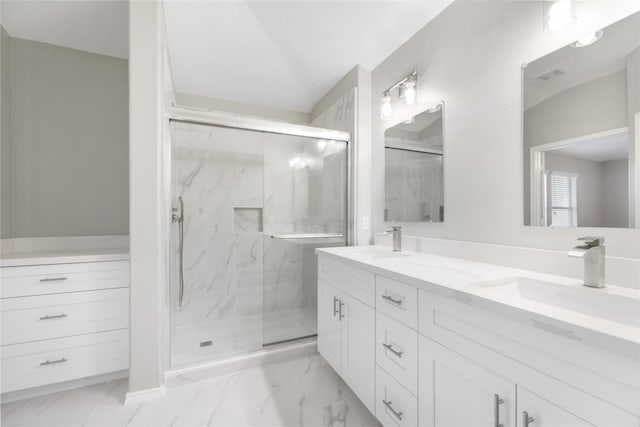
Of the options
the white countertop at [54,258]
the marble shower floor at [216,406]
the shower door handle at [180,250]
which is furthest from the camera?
the shower door handle at [180,250]

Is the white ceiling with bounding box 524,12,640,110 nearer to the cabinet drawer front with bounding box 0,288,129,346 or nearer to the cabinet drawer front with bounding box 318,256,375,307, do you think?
the cabinet drawer front with bounding box 318,256,375,307

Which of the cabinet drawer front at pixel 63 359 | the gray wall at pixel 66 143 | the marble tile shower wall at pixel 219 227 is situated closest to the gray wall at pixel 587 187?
the marble tile shower wall at pixel 219 227

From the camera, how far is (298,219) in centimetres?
244

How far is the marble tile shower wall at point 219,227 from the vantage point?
8.69 ft

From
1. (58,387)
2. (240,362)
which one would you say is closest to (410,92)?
(240,362)

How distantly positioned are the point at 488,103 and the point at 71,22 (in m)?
2.79

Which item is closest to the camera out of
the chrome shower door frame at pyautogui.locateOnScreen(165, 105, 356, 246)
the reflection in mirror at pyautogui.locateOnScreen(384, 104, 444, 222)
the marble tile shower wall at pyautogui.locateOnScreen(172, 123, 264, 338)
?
the reflection in mirror at pyautogui.locateOnScreen(384, 104, 444, 222)

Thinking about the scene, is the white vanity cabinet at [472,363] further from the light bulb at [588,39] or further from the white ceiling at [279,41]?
the white ceiling at [279,41]

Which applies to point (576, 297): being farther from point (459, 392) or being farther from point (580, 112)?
point (580, 112)

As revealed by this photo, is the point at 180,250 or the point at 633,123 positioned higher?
the point at 633,123

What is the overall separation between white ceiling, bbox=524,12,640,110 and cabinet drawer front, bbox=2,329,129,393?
106 inches

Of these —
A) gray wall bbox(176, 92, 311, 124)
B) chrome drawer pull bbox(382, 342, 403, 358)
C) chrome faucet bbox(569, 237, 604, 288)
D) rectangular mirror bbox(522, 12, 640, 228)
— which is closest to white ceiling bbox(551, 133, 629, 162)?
rectangular mirror bbox(522, 12, 640, 228)

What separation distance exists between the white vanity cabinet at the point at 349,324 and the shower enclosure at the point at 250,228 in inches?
23.6

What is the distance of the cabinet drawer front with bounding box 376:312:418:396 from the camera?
105 cm
